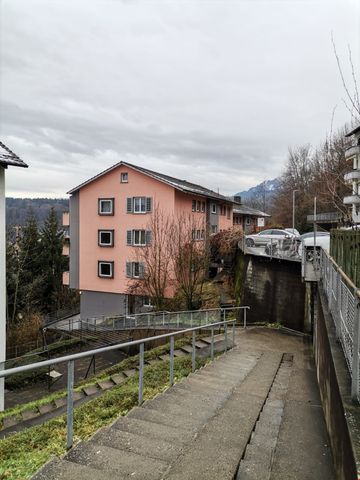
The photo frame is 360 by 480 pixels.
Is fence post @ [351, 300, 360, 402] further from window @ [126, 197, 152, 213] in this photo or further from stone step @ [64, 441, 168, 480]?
window @ [126, 197, 152, 213]

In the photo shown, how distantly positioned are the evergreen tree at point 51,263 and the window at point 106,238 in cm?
1822

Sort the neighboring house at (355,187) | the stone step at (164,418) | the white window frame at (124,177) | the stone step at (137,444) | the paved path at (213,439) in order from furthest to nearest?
the white window frame at (124,177) < the neighboring house at (355,187) < the stone step at (164,418) < the stone step at (137,444) < the paved path at (213,439)

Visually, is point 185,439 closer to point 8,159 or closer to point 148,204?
point 8,159

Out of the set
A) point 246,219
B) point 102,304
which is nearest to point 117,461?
point 102,304

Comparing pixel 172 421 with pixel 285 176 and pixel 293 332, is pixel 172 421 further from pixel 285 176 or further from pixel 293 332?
pixel 285 176

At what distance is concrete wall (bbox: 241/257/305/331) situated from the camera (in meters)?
15.4

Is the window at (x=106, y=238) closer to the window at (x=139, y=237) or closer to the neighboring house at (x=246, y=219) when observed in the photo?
the window at (x=139, y=237)

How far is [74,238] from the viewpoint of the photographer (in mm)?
28672

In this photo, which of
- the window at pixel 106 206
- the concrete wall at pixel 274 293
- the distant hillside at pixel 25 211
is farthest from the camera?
the distant hillside at pixel 25 211

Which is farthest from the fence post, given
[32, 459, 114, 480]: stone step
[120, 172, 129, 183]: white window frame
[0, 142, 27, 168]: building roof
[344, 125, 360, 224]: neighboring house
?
[120, 172, 129, 183]: white window frame

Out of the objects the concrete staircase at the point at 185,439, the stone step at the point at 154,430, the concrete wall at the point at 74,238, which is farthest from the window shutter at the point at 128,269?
the stone step at the point at 154,430

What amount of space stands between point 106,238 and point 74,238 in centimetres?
292

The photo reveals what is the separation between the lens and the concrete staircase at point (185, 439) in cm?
330

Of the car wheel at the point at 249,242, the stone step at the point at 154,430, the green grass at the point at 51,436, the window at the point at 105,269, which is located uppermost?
the car wheel at the point at 249,242
